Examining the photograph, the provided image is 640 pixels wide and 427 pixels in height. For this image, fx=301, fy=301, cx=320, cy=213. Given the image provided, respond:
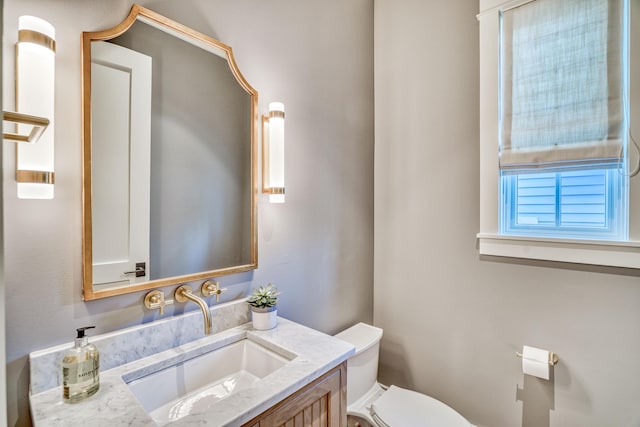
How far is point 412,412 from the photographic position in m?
1.46

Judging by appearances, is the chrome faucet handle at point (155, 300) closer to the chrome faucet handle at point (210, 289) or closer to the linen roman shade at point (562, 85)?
the chrome faucet handle at point (210, 289)

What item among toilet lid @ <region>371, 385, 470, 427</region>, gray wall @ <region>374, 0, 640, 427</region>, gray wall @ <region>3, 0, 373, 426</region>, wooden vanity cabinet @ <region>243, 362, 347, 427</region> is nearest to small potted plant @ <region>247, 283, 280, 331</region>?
gray wall @ <region>3, 0, 373, 426</region>

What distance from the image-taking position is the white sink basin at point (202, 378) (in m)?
0.97

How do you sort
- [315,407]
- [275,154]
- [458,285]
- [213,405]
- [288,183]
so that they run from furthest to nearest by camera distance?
1. [458,285]
2. [288,183]
3. [275,154]
4. [315,407]
5. [213,405]

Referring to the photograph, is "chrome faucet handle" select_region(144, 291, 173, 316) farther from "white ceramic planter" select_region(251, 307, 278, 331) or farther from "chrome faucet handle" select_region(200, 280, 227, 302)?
"white ceramic planter" select_region(251, 307, 278, 331)

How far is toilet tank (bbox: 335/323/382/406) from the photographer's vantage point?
1.58m

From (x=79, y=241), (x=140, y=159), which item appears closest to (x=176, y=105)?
(x=140, y=159)

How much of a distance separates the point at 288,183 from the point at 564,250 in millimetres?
1363

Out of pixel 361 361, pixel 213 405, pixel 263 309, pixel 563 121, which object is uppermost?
pixel 563 121

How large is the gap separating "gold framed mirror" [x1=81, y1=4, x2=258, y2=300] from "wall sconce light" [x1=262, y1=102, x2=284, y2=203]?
0.22ft

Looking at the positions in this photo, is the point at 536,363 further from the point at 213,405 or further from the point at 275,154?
the point at 275,154

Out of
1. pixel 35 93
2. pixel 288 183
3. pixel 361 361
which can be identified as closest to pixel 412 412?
pixel 361 361

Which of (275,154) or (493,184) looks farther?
(493,184)

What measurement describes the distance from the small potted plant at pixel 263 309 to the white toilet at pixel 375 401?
58cm
